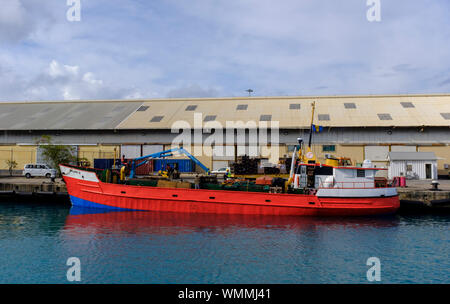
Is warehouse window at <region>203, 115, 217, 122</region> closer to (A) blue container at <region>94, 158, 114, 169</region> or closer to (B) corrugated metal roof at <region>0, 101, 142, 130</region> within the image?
(B) corrugated metal roof at <region>0, 101, 142, 130</region>

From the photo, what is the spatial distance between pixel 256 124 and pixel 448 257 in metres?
30.5

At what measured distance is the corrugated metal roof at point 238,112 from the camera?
43312mm

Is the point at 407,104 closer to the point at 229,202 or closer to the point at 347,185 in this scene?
the point at 347,185

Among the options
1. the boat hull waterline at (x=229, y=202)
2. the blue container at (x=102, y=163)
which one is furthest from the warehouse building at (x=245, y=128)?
the boat hull waterline at (x=229, y=202)

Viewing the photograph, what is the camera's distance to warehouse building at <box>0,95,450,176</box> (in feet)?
137

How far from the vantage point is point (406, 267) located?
13.8 meters

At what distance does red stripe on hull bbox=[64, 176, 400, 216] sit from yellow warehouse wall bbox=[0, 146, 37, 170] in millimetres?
28256

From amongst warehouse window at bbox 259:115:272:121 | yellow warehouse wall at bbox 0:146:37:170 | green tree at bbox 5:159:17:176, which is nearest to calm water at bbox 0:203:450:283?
warehouse window at bbox 259:115:272:121

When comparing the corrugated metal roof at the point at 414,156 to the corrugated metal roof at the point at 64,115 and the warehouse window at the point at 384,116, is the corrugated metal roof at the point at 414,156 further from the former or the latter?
the corrugated metal roof at the point at 64,115

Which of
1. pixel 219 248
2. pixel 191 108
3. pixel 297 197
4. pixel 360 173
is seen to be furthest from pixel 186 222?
pixel 191 108

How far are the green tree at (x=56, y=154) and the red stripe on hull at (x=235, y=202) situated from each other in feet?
66.4

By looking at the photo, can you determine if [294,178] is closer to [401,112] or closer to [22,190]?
[22,190]

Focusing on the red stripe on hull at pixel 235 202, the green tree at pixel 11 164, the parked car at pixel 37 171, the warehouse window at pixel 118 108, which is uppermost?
the warehouse window at pixel 118 108

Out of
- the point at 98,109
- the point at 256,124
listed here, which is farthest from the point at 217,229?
the point at 98,109
